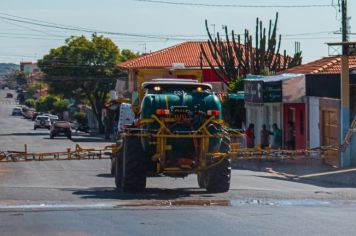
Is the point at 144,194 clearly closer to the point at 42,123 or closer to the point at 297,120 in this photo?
the point at 297,120

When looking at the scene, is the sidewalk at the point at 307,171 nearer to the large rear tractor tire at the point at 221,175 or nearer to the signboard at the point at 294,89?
the signboard at the point at 294,89

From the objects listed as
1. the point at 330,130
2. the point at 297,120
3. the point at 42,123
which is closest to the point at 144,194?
the point at 330,130

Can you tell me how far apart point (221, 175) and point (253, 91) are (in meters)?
23.5

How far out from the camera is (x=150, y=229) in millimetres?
15438

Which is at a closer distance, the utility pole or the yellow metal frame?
the yellow metal frame

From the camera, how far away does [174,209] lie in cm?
1875

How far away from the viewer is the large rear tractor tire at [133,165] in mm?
22375

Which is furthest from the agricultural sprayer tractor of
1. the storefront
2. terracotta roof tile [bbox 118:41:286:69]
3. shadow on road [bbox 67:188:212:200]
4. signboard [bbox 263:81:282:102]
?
terracotta roof tile [bbox 118:41:286:69]

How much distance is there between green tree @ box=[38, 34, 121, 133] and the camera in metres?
96.3

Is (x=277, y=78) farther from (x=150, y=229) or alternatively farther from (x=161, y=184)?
(x=150, y=229)

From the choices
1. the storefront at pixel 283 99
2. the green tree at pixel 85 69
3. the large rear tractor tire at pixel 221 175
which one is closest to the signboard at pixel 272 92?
the storefront at pixel 283 99

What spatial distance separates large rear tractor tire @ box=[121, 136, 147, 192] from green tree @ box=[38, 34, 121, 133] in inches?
2838

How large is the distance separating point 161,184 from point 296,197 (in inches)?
219

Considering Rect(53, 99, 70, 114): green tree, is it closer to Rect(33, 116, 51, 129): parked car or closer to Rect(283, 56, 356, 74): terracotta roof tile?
Rect(33, 116, 51, 129): parked car
